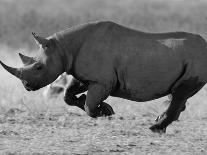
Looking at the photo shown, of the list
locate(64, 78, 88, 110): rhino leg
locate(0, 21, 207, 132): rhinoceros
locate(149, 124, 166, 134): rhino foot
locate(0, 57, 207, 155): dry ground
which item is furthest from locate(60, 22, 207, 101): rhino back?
locate(0, 57, 207, 155): dry ground

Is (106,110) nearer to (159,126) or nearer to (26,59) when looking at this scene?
(159,126)

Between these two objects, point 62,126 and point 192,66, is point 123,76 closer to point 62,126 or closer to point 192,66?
point 192,66

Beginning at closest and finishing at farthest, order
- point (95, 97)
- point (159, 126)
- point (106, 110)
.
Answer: point (95, 97) < point (106, 110) < point (159, 126)

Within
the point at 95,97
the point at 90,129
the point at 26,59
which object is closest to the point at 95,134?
the point at 90,129

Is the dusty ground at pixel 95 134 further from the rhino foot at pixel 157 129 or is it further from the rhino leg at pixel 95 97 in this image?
the rhino leg at pixel 95 97

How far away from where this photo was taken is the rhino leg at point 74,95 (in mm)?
10344

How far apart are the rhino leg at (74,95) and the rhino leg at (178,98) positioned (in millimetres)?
1006

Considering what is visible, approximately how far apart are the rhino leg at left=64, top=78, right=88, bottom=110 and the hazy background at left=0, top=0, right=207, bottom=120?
6.94 m

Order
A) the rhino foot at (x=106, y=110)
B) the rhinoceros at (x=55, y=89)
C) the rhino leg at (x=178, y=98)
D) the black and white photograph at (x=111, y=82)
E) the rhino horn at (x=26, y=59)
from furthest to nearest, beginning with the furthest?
the rhinoceros at (x=55, y=89)
the rhino leg at (x=178, y=98)
the rhino horn at (x=26, y=59)
the rhino foot at (x=106, y=110)
the black and white photograph at (x=111, y=82)

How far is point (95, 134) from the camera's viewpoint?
10.9 metres

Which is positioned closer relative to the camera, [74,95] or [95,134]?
[74,95]

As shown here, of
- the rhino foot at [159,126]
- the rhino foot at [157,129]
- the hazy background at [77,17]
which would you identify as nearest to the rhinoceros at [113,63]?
the rhino foot at [159,126]

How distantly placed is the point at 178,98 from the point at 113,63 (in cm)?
104

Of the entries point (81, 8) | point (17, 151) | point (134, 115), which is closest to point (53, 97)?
point (134, 115)
